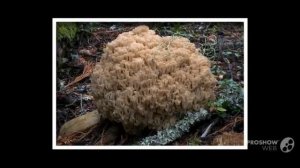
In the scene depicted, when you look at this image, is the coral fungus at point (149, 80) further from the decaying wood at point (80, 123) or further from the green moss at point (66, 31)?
the green moss at point (66, 31)

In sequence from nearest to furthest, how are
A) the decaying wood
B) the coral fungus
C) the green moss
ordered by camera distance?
the coral fungus
the green moss
the decaying wood

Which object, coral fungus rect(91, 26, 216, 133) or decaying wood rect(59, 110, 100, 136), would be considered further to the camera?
decaying wood rect(59, 110, 100, 136)

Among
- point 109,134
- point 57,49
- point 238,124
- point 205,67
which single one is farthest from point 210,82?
point 57,49

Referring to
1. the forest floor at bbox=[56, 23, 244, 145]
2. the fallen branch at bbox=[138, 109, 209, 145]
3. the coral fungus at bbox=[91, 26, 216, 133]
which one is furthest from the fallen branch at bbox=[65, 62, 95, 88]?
the fallen branch at bbox=[138, 109, 209, 145]

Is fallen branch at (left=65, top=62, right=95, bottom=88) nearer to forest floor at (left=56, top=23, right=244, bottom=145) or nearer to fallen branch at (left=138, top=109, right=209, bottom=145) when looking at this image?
forest floor at (left=56, top=23, right=244, bottom=145)

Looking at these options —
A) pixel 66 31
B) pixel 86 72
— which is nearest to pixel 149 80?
pixel 86 72
